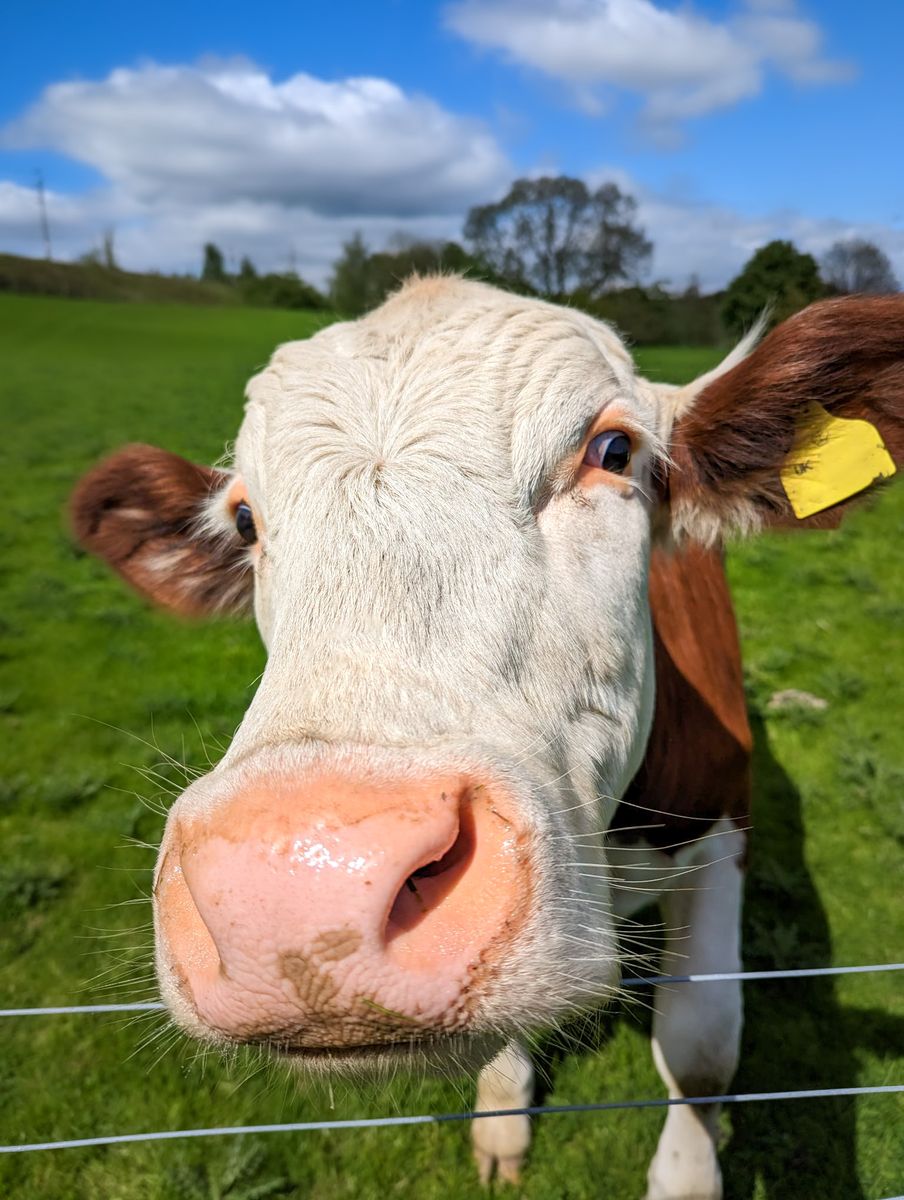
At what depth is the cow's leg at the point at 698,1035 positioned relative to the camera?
2.73 m

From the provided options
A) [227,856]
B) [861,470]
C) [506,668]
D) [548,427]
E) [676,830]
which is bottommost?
[676,830]

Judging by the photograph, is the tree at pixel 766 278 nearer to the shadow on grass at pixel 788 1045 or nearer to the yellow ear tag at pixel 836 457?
the shadow on grass at pixel 788 1045

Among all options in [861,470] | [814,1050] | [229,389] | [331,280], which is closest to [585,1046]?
[814,1050]

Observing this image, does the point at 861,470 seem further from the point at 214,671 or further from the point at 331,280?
the point at 331,280

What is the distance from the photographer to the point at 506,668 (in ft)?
5.20

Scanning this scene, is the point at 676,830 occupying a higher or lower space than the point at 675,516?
lower

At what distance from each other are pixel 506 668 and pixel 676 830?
1.56 m

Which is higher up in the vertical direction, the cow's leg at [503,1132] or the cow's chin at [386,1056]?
the cow's chin at [386,1056]

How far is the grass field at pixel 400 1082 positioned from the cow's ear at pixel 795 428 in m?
0.57

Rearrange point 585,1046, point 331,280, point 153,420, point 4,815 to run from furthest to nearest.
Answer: point 153,420, point 331,280, point 4,815, point 585,1046

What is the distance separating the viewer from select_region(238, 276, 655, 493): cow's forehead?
1.86 metres

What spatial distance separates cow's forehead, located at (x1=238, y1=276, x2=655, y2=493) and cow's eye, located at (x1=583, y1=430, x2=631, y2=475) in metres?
0.07

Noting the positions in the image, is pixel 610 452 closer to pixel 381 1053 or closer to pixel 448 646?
pixel 448 646

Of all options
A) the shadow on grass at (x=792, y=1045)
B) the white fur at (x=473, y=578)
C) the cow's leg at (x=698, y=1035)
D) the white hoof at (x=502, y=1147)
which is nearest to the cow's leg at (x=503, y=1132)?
the white hoof at (x=502, y=1147)
